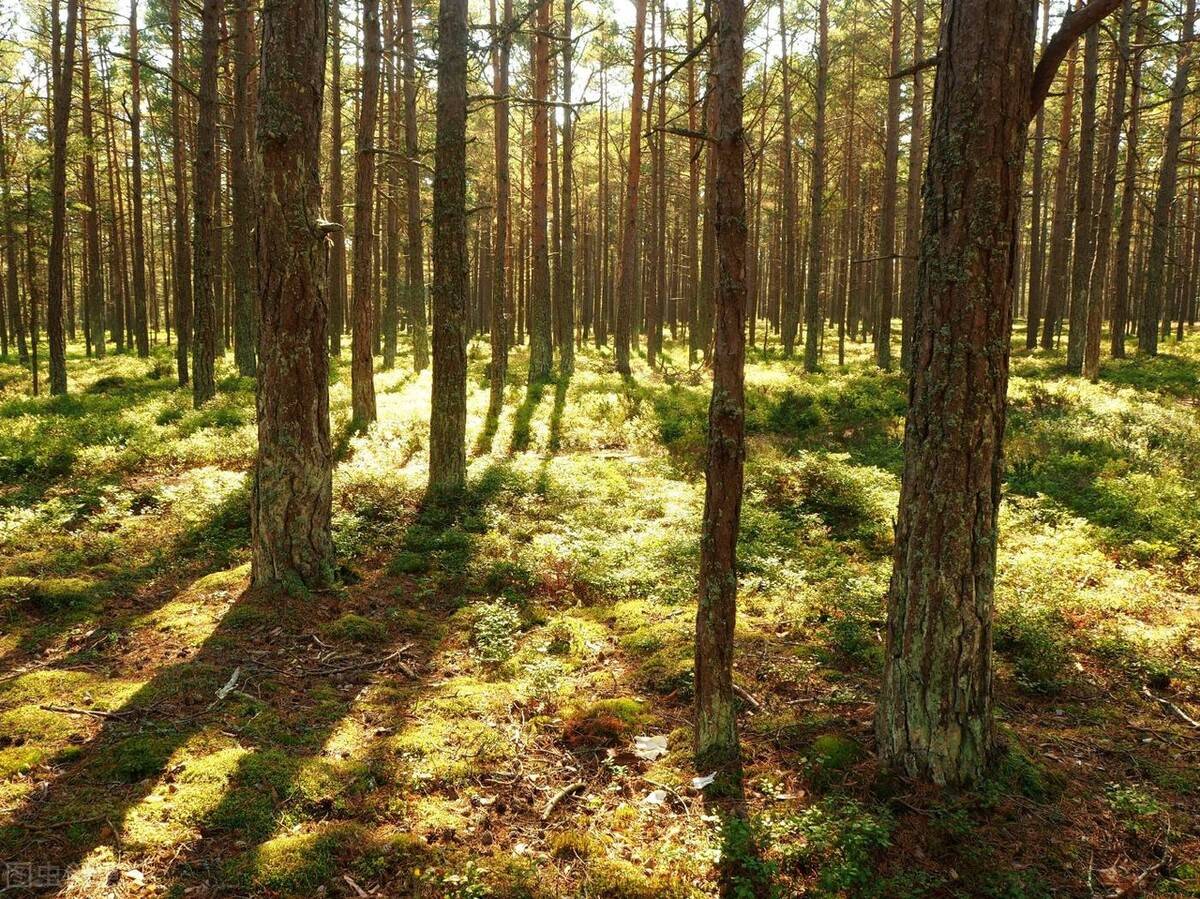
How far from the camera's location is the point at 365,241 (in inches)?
517

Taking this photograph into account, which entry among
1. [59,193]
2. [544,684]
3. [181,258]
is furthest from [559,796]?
[59,193]

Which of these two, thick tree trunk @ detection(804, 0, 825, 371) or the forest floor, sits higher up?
thick tree trunk @ detection(804, 0, 825, 371)

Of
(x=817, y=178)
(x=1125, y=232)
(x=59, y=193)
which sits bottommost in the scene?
(x=59, y=193)

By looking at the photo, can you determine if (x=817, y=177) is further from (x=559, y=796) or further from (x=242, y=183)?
(x=559, y=796)

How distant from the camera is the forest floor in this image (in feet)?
11.7

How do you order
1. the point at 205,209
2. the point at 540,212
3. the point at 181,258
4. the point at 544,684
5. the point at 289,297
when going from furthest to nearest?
the point at 540,212 < the point at 181,258 < the point at 205,209 < the point at 289,297 < the point at 544,684

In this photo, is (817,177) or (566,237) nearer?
(817,177)

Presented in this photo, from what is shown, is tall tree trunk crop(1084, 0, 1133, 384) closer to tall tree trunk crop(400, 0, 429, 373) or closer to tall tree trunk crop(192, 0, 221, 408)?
tall tree trunk crop(400, 0, 429, 373)

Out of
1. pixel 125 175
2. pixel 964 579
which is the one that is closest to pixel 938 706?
pixel 964 579

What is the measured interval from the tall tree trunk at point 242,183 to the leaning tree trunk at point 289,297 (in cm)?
800

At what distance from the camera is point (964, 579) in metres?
3.98

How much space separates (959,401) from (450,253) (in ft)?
24.4

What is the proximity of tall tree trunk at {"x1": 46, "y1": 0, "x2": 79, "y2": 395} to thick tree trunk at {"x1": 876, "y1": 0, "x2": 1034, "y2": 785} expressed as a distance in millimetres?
18588

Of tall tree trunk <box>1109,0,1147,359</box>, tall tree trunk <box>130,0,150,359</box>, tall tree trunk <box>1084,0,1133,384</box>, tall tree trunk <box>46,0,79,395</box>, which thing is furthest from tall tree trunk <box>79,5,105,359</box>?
tall tree trunk <box>1109,0,1147,359</box>
